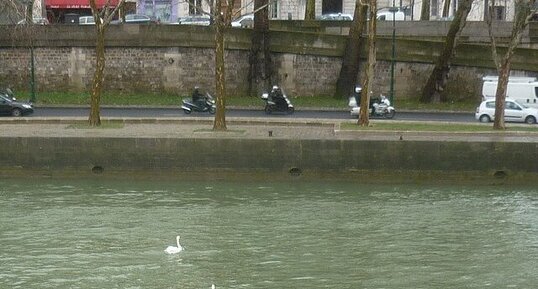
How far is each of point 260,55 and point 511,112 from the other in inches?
507

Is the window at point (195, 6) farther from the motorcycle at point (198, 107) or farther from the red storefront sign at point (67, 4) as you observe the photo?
the red storefront sign at point (67, 4)

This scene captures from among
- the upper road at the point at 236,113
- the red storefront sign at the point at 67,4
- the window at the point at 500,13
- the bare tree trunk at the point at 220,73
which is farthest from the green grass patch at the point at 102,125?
the red storefront sign at the point at 67,4

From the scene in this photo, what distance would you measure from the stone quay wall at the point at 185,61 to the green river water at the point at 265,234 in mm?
17979

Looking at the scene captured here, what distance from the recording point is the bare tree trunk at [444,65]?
150 feet

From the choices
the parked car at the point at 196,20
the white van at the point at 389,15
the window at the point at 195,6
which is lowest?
the parked car at the point at 196,20

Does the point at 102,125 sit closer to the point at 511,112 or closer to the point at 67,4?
the point at 511,112

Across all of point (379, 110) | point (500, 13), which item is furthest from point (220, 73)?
point (500, 13)

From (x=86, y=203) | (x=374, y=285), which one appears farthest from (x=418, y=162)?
(x=374, y=285)

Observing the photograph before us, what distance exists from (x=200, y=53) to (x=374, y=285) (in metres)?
30.2

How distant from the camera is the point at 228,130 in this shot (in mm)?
34344

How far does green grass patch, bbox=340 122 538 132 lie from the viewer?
34.4 m

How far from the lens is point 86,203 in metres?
28.2

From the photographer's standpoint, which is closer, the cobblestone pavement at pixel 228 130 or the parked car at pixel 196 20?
the cobblestone pavement at pixel 228 130

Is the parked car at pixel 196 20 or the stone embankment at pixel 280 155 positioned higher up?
the parked car at pixel 196 20
